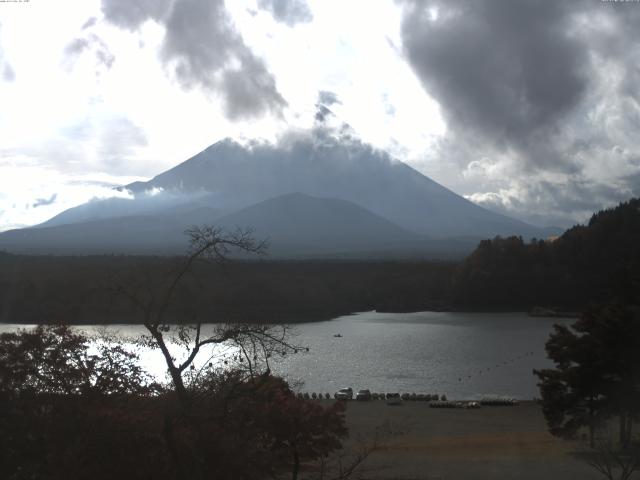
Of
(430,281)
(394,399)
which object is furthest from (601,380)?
(430,281)

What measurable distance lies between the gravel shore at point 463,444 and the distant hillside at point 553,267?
36094 millimetres

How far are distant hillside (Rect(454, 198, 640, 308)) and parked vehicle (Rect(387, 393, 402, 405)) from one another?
34.9m

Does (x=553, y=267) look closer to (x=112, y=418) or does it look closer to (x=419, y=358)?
(x=419, y=358)

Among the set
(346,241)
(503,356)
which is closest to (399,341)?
(503,356)

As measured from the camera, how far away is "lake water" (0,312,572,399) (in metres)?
23.1

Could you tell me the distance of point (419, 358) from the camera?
28953 millimetres

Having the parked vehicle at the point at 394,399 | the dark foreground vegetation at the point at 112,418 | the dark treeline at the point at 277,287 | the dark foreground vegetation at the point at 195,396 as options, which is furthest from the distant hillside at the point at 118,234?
the dark foreground vegetation at the point at 112,418

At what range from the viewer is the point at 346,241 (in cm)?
14700

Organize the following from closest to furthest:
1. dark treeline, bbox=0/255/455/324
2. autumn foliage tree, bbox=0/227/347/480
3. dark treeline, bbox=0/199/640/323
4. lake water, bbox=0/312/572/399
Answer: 1. autumn foliage tree, bbox=0/227/347/480
2. lake water, bbox=0/312/572/399
3. dark treeline, bbox=0/255/455/324
4. dark treeline, bbox=0/199/640/323

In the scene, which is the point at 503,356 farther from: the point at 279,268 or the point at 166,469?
the point at 279,268

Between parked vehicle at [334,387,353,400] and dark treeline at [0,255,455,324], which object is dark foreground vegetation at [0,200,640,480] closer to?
parked vehicle at [334,387,353,400]

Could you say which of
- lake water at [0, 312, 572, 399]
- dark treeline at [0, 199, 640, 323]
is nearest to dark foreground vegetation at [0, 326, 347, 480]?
lake water at [0, 312, 572, 399]

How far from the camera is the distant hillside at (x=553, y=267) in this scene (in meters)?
53.5

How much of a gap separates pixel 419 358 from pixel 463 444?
49.1ft
